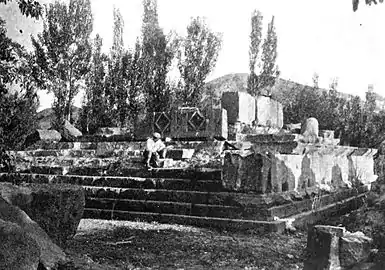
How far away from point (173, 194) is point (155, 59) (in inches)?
926

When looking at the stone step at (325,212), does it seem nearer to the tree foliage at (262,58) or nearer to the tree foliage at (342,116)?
the tree foliage at (342,116)

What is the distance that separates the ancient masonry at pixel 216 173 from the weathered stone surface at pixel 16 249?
2067mm

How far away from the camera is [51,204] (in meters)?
4.43

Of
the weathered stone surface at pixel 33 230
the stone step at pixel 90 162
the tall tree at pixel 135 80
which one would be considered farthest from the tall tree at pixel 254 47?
the weathered stone surface at pixel 33 230

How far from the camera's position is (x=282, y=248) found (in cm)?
620

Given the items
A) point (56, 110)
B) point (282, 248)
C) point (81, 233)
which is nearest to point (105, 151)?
point (81, 233)

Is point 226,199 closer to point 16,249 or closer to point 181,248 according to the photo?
point 181,248

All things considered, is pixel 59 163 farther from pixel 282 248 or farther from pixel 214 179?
pixel 282 248

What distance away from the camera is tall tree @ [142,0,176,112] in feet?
98.1

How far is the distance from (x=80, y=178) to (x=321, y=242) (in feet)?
22.7

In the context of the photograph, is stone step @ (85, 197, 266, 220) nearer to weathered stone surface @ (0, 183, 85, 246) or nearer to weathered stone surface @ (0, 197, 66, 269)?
weathered stone surface @ (0, 183, 85, 246)

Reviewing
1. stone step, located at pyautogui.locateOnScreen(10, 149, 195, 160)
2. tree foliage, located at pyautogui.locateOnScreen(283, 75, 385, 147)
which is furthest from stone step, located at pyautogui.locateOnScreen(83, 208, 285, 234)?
tree foliage, located at pyautogui.locateOnScreen(283, 75, 385, 147)

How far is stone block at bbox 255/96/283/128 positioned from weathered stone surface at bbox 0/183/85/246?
390 inches

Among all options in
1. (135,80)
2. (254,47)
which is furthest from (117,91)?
(254,47)
